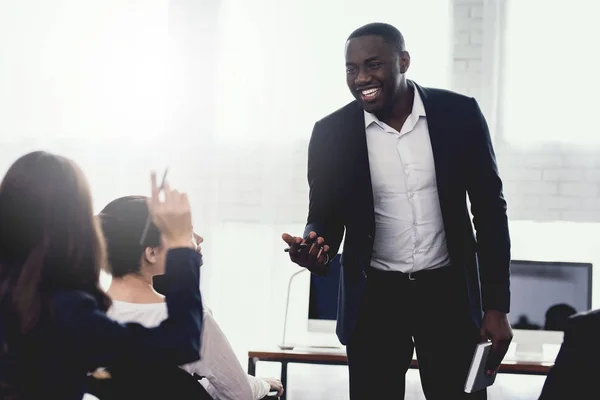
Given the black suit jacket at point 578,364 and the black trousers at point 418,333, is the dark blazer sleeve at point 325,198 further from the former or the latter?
the black suit jacket at point 578,364

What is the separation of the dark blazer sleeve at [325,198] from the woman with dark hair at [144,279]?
358 millimetres

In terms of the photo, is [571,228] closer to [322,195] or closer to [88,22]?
[322,195]

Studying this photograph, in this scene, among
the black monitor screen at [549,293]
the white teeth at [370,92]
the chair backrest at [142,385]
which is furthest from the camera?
the black monitor screen at [549,293]

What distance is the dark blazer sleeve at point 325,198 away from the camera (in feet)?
6.13

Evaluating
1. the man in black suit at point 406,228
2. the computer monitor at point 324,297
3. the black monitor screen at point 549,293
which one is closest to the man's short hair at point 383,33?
the man in black suit at point 406,228

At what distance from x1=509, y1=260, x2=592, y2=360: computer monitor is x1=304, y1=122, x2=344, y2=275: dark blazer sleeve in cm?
141

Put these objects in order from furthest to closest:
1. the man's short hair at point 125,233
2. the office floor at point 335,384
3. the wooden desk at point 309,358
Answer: the office floor at point 335,384 < the wooden desk at point 309,358 < the man's short hair at point 125,233

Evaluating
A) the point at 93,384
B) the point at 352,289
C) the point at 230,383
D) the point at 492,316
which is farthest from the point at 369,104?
the point at 93,384

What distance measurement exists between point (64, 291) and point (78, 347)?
0.31 feet

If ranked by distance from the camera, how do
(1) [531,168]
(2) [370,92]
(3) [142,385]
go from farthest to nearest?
(1) [531,168]
(2) [370,92]
(3) [142,385]

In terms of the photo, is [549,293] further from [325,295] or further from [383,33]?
[383,33]

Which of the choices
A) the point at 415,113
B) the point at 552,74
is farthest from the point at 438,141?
the point at 552,74

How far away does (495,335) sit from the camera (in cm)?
172

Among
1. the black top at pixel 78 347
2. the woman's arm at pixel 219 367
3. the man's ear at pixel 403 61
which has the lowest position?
the woman's arm at pixel 219 367
